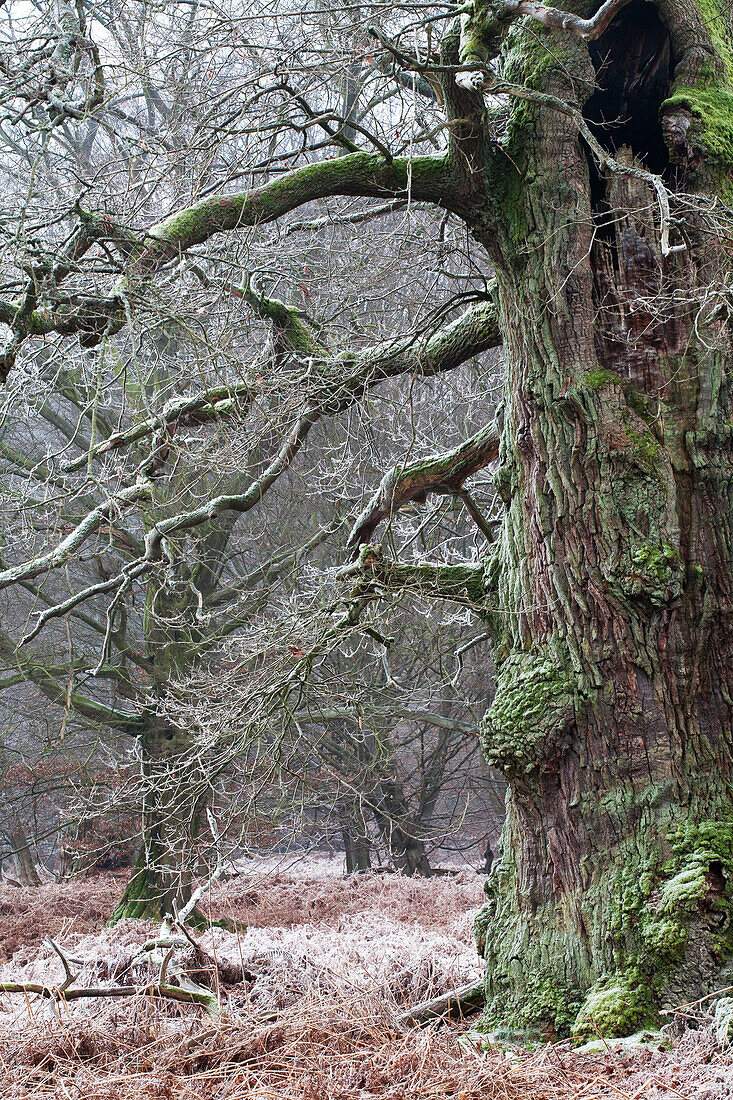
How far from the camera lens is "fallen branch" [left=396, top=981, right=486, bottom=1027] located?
4461 millimetres

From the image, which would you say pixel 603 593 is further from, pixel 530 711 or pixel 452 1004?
pixel 452 1004

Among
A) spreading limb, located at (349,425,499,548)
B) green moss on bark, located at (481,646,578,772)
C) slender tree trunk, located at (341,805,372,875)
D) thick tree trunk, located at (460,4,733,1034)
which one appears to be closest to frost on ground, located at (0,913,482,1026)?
thick tree trunk, located at (460,4,733,1034)

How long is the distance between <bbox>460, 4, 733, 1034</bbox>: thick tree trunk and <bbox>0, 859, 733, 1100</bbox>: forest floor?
0.45 meters

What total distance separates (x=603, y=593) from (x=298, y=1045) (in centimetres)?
236

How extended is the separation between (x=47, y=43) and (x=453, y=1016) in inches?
222

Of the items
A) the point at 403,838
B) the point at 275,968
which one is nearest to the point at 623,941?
the point at 275,968

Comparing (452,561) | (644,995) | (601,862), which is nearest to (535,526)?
(601,862)

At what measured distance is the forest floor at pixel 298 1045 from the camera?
2738mm

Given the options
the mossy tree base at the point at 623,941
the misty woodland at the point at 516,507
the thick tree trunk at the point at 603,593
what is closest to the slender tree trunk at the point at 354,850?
the misty woodland at the point at 516,507

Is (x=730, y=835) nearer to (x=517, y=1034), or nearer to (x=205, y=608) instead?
(x=517, y=1034)

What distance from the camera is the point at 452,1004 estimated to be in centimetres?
465

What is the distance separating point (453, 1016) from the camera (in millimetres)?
4641

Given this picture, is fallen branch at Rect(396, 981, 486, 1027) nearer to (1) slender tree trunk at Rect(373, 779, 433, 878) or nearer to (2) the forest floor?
(2) the forest floor

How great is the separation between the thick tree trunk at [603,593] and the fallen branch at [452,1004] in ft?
1.60
